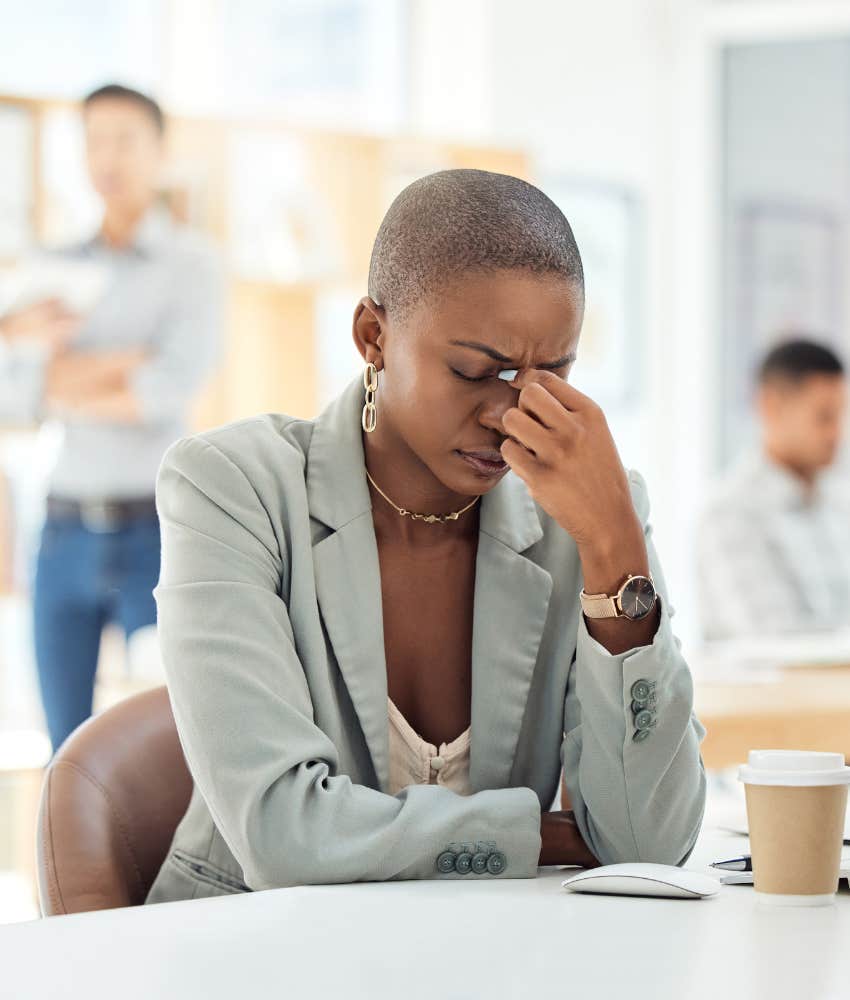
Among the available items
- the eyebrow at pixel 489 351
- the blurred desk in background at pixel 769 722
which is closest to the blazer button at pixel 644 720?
the eyebrow at pixel 489 351

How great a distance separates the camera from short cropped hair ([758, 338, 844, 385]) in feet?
14.9

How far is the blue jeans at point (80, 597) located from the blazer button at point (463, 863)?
2.35m

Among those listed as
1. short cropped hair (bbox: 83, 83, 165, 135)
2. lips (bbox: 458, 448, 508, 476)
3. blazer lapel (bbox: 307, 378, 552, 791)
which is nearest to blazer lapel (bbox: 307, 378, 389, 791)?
blazer lapel (bbox: 307, 378, 552, 791)

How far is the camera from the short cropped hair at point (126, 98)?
3.87 metres

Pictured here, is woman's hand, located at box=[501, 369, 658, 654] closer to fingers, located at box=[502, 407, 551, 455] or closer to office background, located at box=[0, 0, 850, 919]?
fingers, located at box=[502, 407, 551, 455]

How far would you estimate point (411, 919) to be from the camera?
1.13 metres

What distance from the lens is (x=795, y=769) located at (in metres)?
1.17

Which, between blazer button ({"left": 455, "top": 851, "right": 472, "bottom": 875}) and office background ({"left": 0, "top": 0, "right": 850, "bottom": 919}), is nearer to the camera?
blazer button ({"left": 455, "top": 851, "right": 472, "bottom": 875})

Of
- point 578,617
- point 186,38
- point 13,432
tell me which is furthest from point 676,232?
point 578,617

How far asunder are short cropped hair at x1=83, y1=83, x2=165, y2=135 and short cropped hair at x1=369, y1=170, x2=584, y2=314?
2529 millimetres

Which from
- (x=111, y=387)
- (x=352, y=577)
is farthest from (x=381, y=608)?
(x=111, y=387)

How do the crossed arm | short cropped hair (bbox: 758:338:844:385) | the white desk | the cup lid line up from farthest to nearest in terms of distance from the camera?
1. short cropped hair (bbox: 758:338:844:385)
2. the crossed arm
3. the cup lid
4. the white desk

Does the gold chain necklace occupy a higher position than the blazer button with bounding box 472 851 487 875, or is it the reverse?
the gold chain necklace

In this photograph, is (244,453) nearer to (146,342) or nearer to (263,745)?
(263,745)
